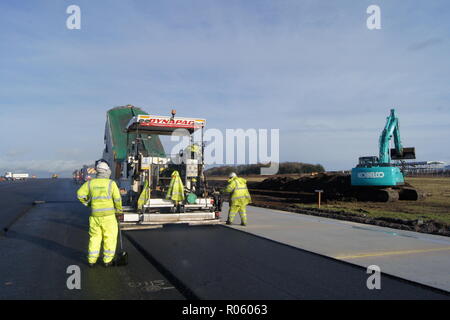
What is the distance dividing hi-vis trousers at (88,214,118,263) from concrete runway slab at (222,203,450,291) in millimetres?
3509

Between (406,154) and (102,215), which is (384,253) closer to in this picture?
(102,215)

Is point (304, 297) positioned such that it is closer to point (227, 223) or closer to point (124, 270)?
point (124, 270)

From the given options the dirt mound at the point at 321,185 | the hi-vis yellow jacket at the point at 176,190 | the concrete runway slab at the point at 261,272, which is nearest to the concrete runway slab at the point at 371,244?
the concrete runway slab at the point at 261,272

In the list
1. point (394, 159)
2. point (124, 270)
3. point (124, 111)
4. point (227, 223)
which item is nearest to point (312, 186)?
point (394, 159)

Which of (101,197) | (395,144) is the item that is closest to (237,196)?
(101,197)

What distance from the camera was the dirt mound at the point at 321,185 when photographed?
22656 mm

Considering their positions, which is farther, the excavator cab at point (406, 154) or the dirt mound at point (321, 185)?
the dirt mound at point (321, 185)

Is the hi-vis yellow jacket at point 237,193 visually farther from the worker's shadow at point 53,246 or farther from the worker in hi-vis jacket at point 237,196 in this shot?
the worker's shadow at point 53,246

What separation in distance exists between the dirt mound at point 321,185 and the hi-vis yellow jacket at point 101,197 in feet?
55.2

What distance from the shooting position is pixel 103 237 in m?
5.82

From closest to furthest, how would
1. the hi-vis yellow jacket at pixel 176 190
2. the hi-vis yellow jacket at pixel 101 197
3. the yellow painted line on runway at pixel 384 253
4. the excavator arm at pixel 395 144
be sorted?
the hi-vis yellow jacket at pixel 101 197, the yellow painted line on runway at pixel 384 253, the hi-vis yellow jacket at pixel 176 190, the excavator arm at pixel 395 144

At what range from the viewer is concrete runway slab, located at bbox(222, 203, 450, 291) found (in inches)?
217
